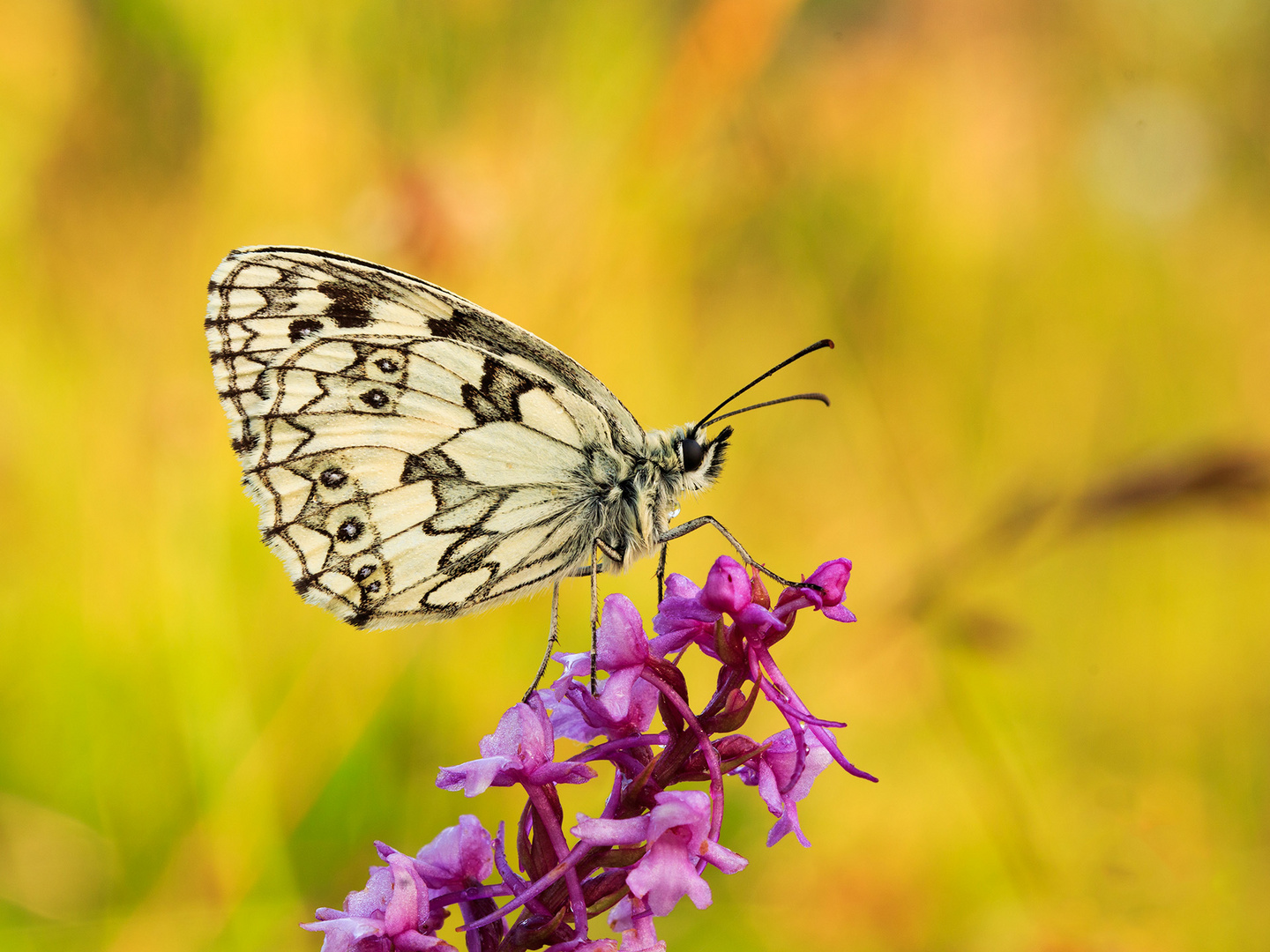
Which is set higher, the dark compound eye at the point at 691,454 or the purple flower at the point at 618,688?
the dark compound eye at the point at 691,454

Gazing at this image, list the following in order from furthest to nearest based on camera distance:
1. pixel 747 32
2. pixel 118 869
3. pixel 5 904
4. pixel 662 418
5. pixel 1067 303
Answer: pixel 1067 303
pixel 662 418
pixel 747 32
pixel 118 869
pixel 5 904

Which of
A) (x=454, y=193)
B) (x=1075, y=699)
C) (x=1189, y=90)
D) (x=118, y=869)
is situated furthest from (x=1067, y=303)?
(x=118, y=869)

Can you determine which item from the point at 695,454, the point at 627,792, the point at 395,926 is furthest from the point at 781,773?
the point at 695,454

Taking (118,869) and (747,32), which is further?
(747,32)

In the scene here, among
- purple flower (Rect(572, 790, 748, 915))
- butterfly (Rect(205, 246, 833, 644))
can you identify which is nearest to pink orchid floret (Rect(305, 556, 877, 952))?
purple flower (Rect(572, 790, 748, 915))

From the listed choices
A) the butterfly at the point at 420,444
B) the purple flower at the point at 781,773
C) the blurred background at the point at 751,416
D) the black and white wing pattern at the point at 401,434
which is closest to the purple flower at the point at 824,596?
the purple flower at the point at 781,773

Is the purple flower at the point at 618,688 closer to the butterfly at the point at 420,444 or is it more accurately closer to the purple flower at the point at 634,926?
the purple flower at the point at 634,926

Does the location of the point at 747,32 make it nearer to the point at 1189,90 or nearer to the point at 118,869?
the point at 1189,90
